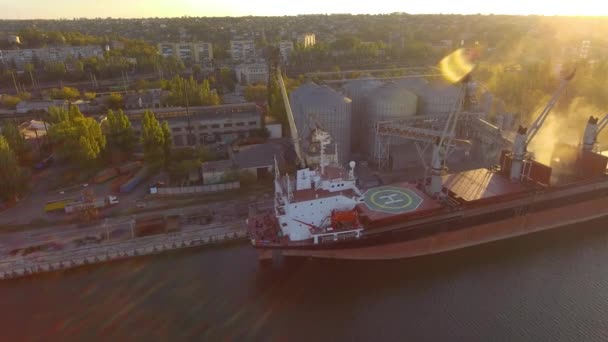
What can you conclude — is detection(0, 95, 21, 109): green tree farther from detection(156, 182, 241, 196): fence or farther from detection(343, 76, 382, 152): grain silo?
detection(343, 76, 382, 152): grain silo

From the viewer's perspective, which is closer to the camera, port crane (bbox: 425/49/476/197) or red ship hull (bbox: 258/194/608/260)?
red ship hull (bbox: 258/194/608/260)

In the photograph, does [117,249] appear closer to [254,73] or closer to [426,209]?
[426,209]

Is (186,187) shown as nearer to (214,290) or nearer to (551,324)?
(214,290)

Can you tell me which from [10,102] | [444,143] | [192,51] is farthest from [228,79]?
[444,143]

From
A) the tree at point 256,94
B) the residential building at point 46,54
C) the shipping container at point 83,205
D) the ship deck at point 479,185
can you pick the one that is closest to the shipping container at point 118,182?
the shipping container at point 83,205

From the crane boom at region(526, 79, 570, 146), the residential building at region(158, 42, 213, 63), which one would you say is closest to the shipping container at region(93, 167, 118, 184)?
the crane boom at region(526, 79, 570, 146)
